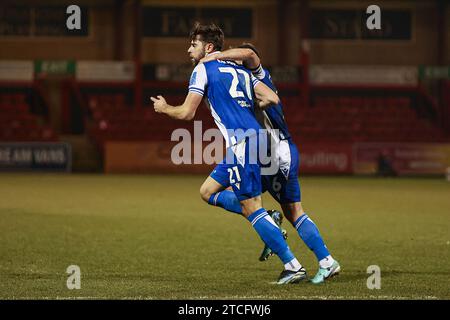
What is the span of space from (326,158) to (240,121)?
66.7 feet

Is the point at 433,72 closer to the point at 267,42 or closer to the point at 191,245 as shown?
the point at 267,42

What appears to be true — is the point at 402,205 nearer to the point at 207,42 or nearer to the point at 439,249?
the point at 439,249

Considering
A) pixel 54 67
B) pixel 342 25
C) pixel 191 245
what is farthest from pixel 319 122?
pixel 191 245

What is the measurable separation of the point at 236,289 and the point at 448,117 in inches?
1100

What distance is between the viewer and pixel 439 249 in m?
10.1

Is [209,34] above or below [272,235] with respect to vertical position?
above

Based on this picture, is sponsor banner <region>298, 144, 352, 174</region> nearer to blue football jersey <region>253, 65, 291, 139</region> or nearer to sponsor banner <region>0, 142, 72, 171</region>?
sponsor banner <region>0, 142, 72, 171</region>

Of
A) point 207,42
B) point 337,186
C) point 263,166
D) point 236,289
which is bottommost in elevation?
point 337,186

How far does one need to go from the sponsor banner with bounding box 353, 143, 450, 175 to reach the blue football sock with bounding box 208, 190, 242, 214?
1977 cm

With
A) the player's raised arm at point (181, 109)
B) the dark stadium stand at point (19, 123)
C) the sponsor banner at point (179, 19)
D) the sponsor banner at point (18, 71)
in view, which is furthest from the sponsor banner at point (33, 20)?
the player's raised arm at point (181, 109)

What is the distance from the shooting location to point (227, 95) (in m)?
7.39

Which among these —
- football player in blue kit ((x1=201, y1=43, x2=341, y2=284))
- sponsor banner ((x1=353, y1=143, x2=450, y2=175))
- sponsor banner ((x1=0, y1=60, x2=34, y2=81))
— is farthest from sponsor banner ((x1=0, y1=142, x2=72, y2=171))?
football player in blue kit ((x1=201, y1=43, x2=341, y2=284))
